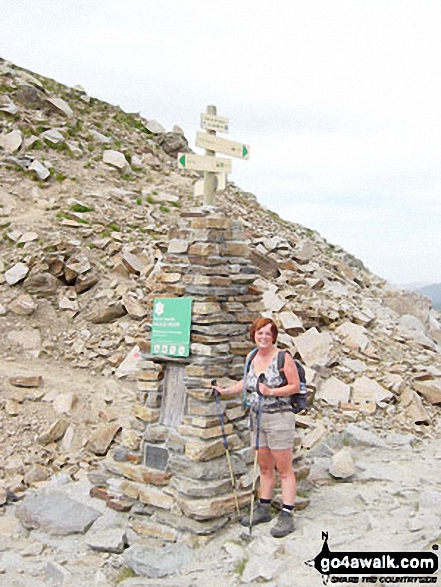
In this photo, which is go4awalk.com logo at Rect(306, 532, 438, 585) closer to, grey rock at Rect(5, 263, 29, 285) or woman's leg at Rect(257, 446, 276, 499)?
woman's leg at Rect(257, 446, 276, 499)

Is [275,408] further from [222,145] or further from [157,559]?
[222,145]

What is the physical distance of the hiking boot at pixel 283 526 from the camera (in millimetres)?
6566

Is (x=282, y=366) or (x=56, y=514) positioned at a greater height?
(x=282, y=366)

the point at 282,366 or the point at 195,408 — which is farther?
the point at 195,408

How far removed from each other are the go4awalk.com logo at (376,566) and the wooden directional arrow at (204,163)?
482 cm

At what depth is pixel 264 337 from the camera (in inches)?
260

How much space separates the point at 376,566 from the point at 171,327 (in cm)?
369

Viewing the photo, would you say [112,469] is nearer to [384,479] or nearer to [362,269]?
[384,479]

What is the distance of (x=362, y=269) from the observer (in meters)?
23.2

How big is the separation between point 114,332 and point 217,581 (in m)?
8.17

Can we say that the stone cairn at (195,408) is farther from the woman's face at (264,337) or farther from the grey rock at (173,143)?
the grey rock at (173,143)

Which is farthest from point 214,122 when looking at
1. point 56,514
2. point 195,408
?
point 56,514

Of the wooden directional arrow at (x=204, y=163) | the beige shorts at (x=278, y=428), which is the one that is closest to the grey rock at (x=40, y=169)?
the wooden directional arrow at (x=204, y=163)

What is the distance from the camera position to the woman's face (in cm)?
661
